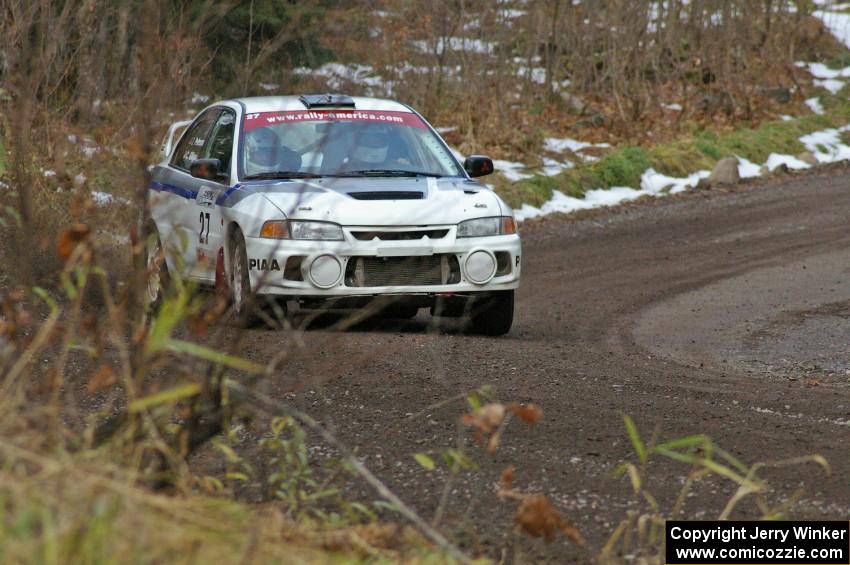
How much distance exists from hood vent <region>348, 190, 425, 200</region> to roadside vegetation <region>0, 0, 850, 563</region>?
0.91m

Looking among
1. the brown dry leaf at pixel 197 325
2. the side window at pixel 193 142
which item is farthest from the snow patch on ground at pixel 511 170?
the brown dry leaf at pixel 197 325

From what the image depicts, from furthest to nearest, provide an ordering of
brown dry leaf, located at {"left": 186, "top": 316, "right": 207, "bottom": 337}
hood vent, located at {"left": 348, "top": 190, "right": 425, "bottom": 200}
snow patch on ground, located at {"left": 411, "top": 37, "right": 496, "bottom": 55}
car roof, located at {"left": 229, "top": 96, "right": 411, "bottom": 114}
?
snow patch on ground, located at {"left": 411, "top": 37, "right": 496, "bottom": 55} < car roof, located at {"left": 229, "top": 96, "right": 411, "bottom": 114} < hood vent, located at {"left": 348, "top": 190, "right": 425, "bottom": 200} < brown dry leaf, located at {"left": 186, "top": 316, "right": 207, "bottom": 337}

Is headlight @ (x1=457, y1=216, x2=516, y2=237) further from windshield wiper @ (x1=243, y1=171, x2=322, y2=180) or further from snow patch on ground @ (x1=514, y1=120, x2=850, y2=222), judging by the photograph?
snow patch on ground @ (x1=514, y1=120, x2=850, y2=222)

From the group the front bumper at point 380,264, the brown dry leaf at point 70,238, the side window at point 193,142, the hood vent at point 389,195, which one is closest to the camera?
the brown dry leaf at point 70,238

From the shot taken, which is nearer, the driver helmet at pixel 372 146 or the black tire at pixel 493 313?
the black tire at pixel 493 313

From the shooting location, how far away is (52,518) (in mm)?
3012

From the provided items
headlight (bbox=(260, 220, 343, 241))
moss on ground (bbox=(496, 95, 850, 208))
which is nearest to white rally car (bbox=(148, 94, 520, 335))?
headlight (bbox=(260, 220, 343, 241))

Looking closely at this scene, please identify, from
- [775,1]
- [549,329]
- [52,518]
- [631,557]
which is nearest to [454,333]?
[549,329]

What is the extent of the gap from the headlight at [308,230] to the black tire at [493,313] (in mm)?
1175

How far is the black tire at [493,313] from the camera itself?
9.43 m

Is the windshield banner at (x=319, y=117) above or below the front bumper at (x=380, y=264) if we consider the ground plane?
above

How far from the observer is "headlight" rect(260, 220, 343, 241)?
8812mm

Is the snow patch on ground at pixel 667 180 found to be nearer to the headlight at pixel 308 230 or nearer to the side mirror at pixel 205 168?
the side mirror at pixel 205 168

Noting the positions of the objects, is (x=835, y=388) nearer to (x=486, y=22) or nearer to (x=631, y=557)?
(x=631, y=557)
